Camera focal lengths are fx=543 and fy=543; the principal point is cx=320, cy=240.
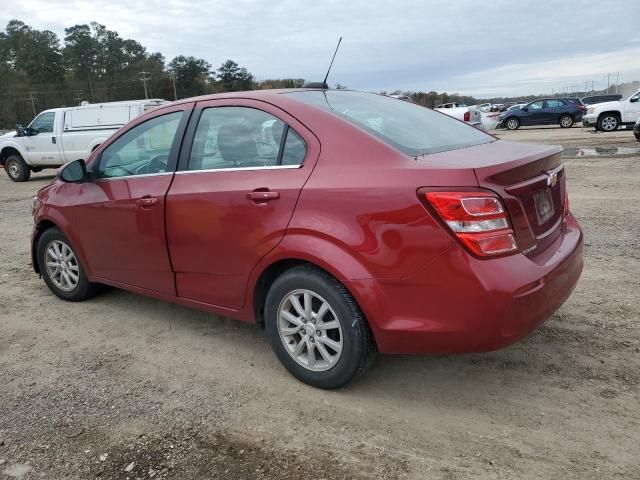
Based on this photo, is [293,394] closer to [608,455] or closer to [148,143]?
[608,455]

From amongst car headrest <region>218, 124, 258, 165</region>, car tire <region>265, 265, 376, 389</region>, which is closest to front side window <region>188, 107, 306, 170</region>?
car headrest <region>218, 124, 258, 165</region>

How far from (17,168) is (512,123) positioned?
78.7 ft

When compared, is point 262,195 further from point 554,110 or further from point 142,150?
point 554,110

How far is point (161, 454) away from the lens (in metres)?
2.62

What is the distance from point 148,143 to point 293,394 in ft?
6.85

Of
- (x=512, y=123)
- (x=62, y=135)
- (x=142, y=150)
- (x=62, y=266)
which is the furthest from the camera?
(x=512, y=123)

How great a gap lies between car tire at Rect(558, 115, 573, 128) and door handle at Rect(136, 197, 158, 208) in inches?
1134

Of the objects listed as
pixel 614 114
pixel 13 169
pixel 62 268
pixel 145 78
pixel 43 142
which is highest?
pixel 145 78

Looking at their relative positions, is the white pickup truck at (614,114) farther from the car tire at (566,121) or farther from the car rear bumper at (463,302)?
the car rear bumper at (463,302)

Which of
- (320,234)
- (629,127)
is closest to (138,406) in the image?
(320,234)

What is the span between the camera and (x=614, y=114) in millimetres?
20844

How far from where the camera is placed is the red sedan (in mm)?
2521

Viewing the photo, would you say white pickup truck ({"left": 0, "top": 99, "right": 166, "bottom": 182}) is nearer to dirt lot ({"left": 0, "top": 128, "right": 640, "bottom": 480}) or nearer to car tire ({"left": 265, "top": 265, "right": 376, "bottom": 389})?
dirt lot ({"left": 0, "top": 128, "right": 640, "bottom": 480})

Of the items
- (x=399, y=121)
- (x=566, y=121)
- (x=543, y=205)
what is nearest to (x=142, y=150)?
(x=399, y=121)
